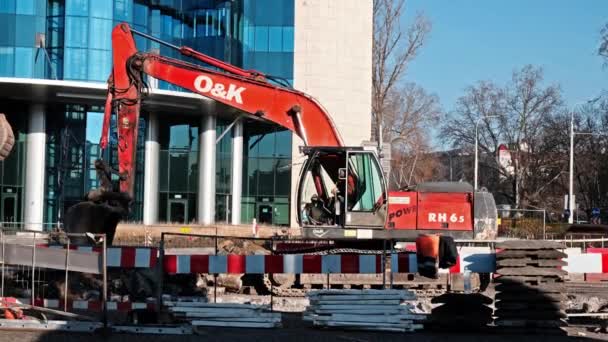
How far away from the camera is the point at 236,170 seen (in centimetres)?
5406

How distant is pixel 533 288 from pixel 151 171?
41.9 m

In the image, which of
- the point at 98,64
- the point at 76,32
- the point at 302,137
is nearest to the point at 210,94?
the point at 302,137

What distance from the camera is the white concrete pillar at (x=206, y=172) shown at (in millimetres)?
52469

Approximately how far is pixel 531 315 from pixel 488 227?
362 inches

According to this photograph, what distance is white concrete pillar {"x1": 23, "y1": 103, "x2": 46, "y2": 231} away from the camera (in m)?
49.2

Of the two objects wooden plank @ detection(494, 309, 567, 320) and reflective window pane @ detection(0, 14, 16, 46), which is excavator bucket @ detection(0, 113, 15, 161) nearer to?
wooden plank @ detection(494, 309, 567, 320)

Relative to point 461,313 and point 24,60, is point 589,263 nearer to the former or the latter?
point 461,313

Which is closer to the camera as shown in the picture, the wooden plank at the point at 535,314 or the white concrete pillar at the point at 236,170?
the wooden plank at the point at 535,314

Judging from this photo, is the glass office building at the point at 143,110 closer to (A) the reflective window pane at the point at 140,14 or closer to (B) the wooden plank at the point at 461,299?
(A) the reflective window pane at the point at 140,14

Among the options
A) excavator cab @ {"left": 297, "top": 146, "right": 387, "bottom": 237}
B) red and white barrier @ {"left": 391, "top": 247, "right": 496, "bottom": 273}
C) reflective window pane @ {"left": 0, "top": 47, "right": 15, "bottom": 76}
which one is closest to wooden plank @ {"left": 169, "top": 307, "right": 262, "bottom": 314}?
red and white barrier @ {"left": 391, "top": 247, "right": 496, "bottom": 273}

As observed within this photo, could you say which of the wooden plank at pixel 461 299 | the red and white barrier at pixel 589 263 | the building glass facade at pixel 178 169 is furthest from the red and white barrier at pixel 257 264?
the building glass facade at pixel 178 169

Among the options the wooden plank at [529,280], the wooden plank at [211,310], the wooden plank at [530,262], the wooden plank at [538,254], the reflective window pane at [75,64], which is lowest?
the wooden plank at [211,310]

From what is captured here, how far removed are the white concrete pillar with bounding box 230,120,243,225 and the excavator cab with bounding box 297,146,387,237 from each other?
118 ft

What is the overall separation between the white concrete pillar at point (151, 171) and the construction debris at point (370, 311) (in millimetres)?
40819
